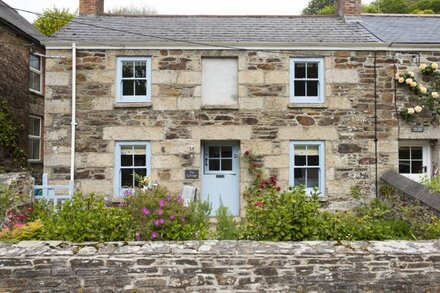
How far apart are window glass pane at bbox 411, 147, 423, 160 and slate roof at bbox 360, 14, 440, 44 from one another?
3.11m

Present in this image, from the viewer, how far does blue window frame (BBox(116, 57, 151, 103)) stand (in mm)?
10703

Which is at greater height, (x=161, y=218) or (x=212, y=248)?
(x=161, y=218)

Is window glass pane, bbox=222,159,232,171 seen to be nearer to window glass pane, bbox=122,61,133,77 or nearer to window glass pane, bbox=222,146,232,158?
window glass pane, bbox=222,146,232,158

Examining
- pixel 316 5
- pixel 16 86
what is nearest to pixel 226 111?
pixel 16 86

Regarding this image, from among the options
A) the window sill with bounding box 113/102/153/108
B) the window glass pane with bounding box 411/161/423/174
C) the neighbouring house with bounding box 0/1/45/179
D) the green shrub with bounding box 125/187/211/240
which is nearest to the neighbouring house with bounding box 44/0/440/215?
the window sill with bounding box 113/102/153/108

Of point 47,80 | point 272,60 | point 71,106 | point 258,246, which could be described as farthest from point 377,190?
point 47,80

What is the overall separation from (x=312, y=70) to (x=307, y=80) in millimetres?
386

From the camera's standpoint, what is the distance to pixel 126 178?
10.6m

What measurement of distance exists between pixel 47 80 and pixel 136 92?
2.41 metres

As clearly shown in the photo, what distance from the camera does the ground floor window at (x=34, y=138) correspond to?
15109mm

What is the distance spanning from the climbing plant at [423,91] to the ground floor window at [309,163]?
2567 mm

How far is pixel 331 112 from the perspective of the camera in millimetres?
10711

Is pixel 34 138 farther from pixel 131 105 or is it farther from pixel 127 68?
pixel 131 105

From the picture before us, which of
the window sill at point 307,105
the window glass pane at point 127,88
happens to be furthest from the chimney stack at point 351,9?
the window glass pane at point 127,88
